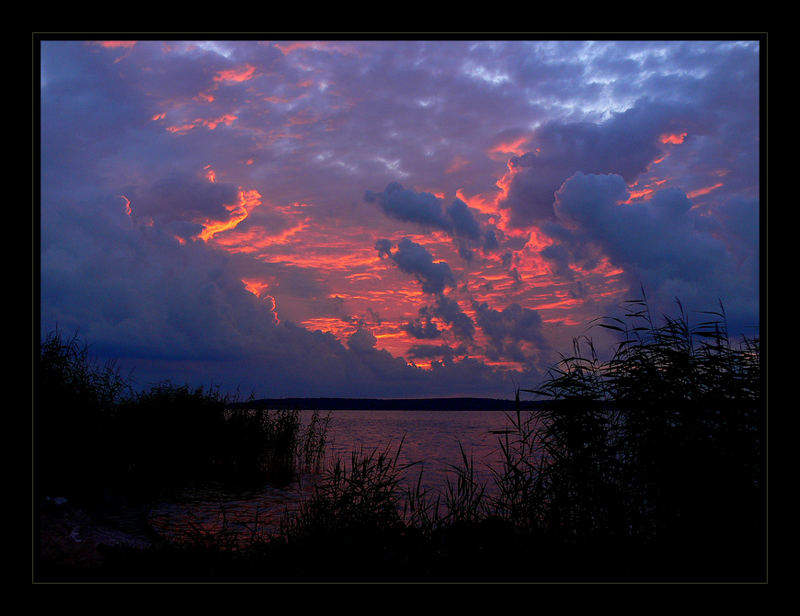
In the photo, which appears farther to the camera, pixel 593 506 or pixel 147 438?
pixel 147 438

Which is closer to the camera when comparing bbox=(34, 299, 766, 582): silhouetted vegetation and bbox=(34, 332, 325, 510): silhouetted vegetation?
bbox=(34, 299, 766, 582): silhouetted vegetation

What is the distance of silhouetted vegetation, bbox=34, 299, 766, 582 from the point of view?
20.8 feet

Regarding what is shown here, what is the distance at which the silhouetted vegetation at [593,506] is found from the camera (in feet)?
20.8

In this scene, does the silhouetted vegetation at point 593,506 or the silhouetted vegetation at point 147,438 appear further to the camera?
the silhouetted vegetation at point 147,438

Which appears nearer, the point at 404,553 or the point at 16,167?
the point at 16,167

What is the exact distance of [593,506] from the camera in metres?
7.62
